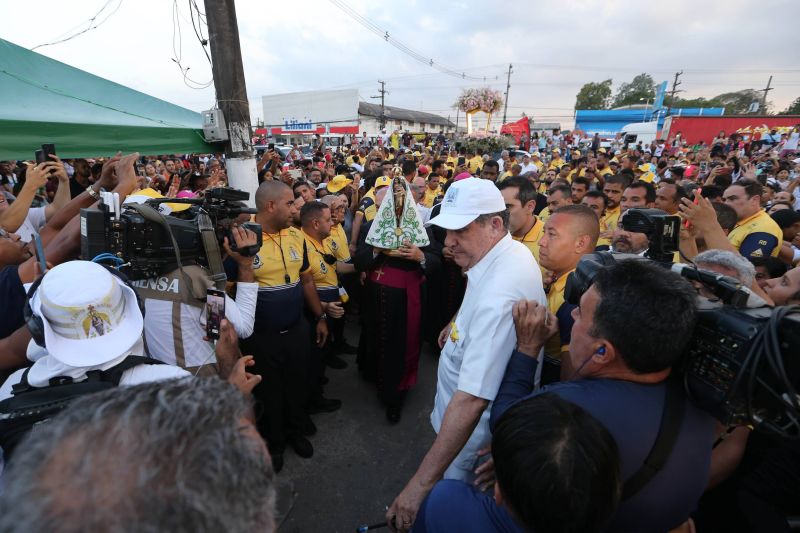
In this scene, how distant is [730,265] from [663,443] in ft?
4.54

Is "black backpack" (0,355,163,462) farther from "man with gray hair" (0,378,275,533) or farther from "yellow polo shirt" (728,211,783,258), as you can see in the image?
"yellow polo shirt" (728,211,783,258)

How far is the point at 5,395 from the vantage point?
1298mm

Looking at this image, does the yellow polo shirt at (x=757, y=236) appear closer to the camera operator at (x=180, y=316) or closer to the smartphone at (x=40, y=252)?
the camera operator at (x=180, y=316)

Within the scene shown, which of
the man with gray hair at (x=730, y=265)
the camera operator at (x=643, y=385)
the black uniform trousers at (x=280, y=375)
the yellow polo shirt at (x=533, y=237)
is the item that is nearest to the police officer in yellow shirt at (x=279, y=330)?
the black uniform trousers at (x=280, y=375)

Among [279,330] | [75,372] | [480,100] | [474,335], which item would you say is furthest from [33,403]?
[480,100]

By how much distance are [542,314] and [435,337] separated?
321cm

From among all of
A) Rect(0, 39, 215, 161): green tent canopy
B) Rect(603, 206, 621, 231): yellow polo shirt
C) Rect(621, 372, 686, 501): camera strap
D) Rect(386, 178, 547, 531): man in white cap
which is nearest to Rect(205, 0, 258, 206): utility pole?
Rect(0, 39, 215, 161): green tent canopy

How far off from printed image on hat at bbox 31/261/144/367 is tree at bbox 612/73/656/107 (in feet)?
276

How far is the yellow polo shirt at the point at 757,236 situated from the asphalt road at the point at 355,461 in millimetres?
3450

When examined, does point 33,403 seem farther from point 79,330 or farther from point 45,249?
point 45,249

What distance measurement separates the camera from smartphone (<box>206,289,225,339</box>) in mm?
1916

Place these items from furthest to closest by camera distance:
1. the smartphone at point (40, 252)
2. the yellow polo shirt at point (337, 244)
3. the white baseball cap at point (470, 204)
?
the yellow polo shirt at point (337, 244), the white baseball cap at point (470, 204), the smartphone at point (40, 252)

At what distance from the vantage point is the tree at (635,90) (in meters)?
68.3

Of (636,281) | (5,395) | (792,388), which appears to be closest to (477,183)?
(636,281)
